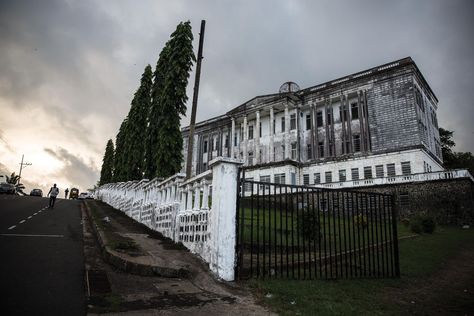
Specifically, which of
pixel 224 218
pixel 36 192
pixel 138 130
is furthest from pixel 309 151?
pixel 36 192

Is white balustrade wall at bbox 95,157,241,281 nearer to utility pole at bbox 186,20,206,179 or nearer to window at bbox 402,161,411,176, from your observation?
utility pole at bbox 186,20,206,179

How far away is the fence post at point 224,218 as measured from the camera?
568 cm

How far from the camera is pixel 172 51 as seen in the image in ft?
62.6

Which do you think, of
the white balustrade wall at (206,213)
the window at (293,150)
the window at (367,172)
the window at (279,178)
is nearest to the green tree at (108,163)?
the window at (279,178)

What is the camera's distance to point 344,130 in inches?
1436

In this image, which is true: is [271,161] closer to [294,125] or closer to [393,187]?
[294,125]

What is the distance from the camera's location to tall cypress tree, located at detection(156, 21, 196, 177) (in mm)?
17500

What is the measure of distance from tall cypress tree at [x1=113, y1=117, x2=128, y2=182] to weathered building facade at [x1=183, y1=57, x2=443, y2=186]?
16.3 meters

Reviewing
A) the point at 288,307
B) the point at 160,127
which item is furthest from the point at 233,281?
the point at 160,127

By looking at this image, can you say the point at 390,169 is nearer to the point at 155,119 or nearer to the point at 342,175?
the point at 342,175

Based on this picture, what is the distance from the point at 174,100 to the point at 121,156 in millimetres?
16479

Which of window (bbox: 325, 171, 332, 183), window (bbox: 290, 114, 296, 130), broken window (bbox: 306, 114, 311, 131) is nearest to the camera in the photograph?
window (bbox: 325, 171, 332, 183)

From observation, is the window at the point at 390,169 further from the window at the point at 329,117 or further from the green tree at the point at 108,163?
the green tree at the point at 108,163

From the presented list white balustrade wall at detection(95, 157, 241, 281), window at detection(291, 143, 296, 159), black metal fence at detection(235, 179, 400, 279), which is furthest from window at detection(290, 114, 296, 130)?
black metal fence at detection(235, 179, 400, 279)
